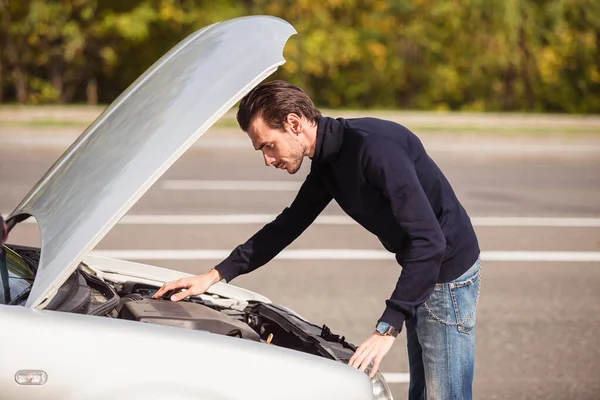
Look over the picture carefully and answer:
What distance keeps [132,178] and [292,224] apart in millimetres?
1030

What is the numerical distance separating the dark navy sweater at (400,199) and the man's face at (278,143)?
89mm

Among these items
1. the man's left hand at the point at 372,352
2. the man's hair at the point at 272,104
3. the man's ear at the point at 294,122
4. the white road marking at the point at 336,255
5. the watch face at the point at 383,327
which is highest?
the man's hair at the point at 272,104

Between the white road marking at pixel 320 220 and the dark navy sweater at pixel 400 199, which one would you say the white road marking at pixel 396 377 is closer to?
the dark navy sweater at pixel 400 199

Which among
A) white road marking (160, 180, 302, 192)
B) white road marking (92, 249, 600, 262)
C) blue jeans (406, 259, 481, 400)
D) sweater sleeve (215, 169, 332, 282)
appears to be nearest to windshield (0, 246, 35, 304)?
sweater sleeve (215, 169, 332, 282)

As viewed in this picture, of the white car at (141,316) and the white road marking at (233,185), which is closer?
the white car at (141,316)

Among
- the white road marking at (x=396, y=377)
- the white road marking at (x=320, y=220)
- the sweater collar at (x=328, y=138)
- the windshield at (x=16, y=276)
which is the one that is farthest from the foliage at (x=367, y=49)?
the sweater collar at (x=328, y=138)

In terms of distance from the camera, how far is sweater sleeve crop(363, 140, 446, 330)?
109 inches

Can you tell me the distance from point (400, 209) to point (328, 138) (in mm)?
337

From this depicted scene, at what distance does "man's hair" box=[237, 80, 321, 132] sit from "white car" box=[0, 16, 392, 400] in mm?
131

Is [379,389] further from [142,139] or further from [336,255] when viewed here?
[336,255]

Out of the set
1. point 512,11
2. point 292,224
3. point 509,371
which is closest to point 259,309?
point 292,224

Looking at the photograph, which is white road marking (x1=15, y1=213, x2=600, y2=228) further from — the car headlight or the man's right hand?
the car headlight

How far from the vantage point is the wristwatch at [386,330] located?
2.80m

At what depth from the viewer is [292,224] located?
136 inches
